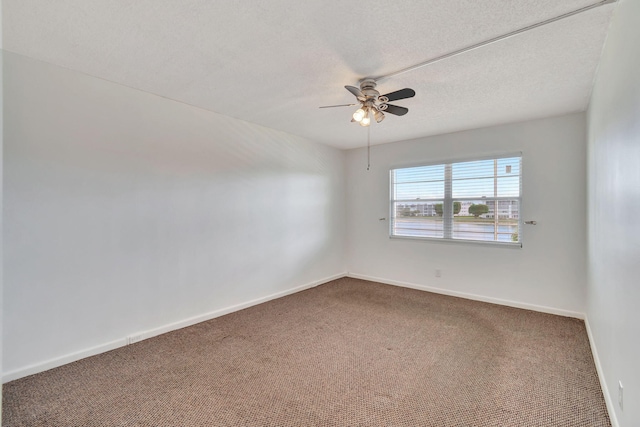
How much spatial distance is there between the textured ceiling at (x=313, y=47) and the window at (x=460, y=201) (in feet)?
3.49

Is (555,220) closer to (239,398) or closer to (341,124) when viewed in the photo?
(341,124)

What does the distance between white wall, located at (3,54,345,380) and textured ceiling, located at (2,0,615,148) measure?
1.08ft

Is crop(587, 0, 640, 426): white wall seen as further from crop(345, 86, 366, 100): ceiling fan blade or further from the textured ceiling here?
A: crop(345, 86, 366, 100): ceiling fan blade

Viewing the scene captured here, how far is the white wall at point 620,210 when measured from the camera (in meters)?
1.47

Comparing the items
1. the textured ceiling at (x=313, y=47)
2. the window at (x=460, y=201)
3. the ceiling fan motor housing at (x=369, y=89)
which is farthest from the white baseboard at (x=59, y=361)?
the window at (x=460, y=201)

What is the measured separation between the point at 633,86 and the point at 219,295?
3.85m

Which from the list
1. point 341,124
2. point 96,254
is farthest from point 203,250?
point 341,124

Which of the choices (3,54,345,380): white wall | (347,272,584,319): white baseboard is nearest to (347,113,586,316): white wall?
(347,272,584,319): white baseboard

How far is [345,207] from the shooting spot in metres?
5.68

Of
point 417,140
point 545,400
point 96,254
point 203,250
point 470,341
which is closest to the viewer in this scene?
point 545,400

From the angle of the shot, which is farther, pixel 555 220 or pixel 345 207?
pixel 345 207

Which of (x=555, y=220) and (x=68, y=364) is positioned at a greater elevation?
(x=555, y=220)

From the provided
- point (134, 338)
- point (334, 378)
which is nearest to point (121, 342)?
point (134, 338)

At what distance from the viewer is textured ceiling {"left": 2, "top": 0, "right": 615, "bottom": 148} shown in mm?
1836
